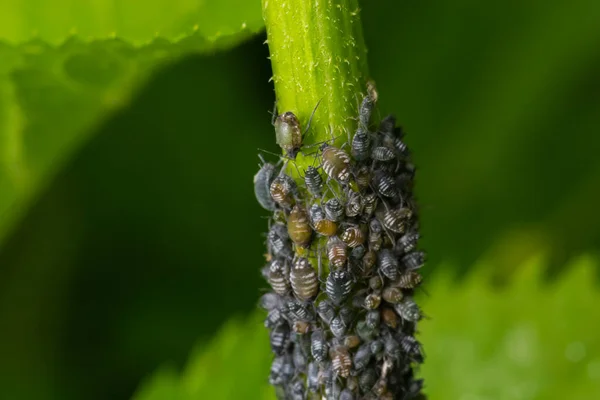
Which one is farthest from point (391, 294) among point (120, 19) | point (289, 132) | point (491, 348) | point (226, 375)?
point (491, 348)

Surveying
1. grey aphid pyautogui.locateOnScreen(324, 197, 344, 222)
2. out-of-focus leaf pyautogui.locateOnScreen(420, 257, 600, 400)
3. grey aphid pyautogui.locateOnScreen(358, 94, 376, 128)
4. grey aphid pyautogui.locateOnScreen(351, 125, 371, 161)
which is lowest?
grey aphid pyautogui.locateOnScreen(324, 197, 344, 222)

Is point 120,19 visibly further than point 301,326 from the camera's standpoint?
Yes

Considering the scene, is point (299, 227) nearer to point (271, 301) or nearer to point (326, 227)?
point (326, 227)

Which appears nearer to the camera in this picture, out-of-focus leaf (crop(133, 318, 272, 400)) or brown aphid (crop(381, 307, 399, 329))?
brown aphid (crop(381, 307, 399, 329))

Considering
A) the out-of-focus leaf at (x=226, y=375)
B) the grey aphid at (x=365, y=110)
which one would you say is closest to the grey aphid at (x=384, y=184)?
the grey aphid at (x=365, y=110)

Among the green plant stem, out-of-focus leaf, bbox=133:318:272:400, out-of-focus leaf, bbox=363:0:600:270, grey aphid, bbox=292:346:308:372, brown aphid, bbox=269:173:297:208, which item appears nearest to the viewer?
the green plant stem

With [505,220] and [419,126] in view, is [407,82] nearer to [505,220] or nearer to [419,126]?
[419,126]

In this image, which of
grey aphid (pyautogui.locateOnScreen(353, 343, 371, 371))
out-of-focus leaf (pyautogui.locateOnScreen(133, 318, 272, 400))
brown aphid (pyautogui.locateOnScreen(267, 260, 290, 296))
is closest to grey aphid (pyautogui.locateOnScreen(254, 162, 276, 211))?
brown aphid (pyautogui.locateOnScreen(267, 260, 290, 296))

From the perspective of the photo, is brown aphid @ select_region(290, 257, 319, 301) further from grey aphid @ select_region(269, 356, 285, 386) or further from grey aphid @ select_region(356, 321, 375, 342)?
grey aphid @ select_region(269, 356, 285, 386)
